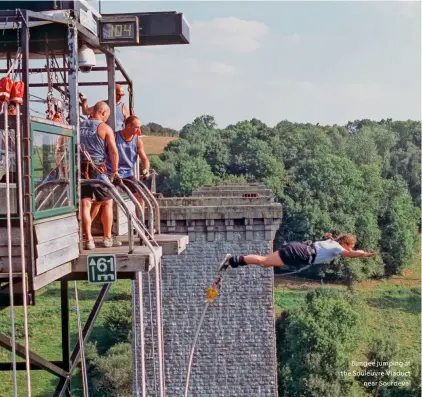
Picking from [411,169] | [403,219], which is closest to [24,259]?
[403,219]

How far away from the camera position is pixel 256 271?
1322 cm

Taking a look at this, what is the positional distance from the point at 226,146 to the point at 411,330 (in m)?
25.0

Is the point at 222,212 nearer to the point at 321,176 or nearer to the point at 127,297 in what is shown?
the point at 127,297

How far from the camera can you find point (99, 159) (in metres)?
6.69

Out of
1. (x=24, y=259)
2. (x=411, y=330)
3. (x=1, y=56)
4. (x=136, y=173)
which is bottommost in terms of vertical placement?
(x=411, y=330)

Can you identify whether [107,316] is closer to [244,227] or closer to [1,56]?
[244,227]

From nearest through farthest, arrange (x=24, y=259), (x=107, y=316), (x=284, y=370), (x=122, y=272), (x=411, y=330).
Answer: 1. (x=24, y=259)
2. (x=122, y=272)
3. (x=284, y=370)
4. (x=107, y=316)
5. (x=411, y=330)

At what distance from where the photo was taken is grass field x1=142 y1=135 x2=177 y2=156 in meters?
64.0

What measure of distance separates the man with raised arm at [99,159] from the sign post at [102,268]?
444mm

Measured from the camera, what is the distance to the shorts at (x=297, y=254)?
599cm

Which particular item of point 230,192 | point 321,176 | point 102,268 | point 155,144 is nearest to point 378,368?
point 230,192

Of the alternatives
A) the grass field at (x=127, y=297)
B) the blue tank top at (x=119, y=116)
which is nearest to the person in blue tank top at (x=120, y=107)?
the blue tank top at (x=119, y=116)

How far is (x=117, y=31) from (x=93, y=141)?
3.80 ft

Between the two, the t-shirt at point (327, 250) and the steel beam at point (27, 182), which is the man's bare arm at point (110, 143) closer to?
the steel beam at point (27, 182)
